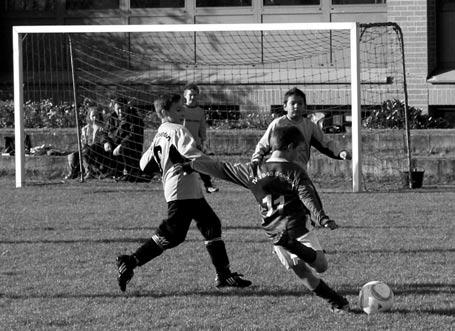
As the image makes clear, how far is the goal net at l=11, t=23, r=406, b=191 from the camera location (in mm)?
18469

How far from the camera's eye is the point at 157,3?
22125 mm

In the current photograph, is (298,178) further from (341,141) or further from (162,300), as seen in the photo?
(341,141)

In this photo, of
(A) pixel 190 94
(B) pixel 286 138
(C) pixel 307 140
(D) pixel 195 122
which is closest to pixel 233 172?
(B) pixel 286 138

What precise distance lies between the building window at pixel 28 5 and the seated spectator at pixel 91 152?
13.9ft

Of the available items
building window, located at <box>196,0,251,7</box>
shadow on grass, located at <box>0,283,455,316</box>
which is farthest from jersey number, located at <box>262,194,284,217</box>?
building window, located at <box>196,0,251,7</box>

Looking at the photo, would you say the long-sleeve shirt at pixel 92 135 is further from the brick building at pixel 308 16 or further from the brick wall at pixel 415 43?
the brick wall at pixel 415 43

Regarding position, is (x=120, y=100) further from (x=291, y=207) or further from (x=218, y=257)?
(x=291, y=207)

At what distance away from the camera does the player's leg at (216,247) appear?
28.9ft

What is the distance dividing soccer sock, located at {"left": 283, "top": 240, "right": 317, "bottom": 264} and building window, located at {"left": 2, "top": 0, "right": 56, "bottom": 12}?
15.7 metres

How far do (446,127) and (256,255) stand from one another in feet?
32.2

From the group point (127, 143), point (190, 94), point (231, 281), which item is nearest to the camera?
point (231, 281)

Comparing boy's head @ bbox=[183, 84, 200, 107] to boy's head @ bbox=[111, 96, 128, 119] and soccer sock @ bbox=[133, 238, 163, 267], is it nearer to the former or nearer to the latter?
boy's head @ bbox=[111, 96, 128, 119]

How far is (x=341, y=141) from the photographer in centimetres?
1834

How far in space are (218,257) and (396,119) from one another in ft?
34.9
